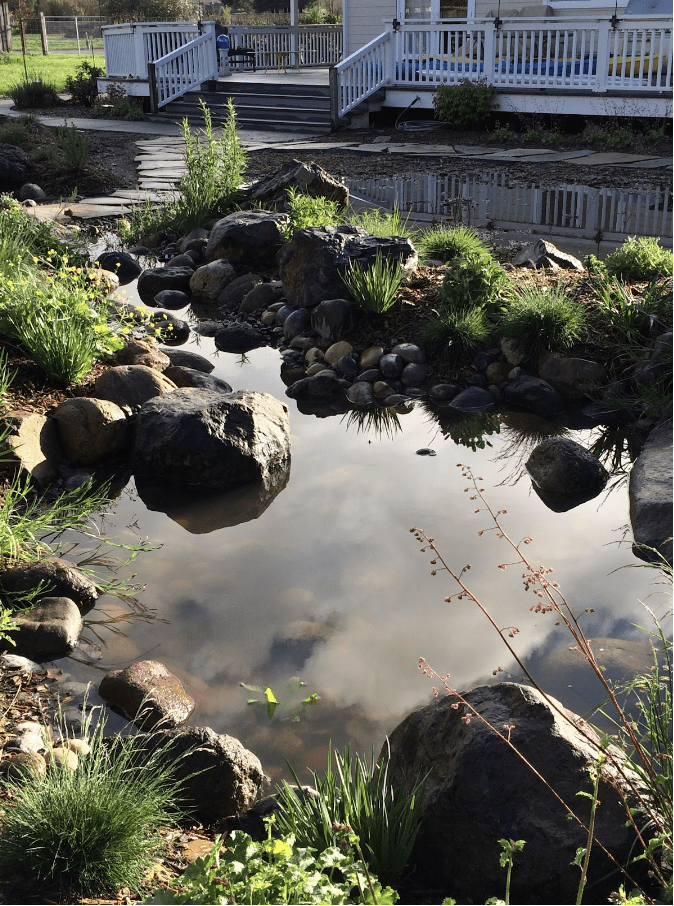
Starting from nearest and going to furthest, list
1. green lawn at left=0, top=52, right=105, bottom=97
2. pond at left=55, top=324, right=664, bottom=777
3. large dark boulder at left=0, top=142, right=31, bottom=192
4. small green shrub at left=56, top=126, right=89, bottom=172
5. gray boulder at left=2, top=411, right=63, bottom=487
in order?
pond at left=55, top=324, right=664, bottom=777 → gray boulder at left=2, top=411, right=63, bottom=487 → large dark boulder at left=0, top=142, right=31, bottom=192 → small green shrub at left=56, top=126, right=89, bottom=172 → green lawn at left=0, top=52, right=105, bottom=97

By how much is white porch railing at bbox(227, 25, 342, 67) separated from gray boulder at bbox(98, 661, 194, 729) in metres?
25.5

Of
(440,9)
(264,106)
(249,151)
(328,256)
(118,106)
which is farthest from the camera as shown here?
(440,9)

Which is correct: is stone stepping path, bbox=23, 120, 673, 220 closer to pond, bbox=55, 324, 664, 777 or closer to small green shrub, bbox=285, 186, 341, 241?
small green shrub, bbox=285, 186, 341, 241

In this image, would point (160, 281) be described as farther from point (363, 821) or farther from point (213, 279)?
point (363, 821)

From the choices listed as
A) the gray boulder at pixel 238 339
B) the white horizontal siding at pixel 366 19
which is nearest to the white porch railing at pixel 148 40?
the white horizontal siding at pixel 366 19

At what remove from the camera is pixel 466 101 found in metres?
16.6

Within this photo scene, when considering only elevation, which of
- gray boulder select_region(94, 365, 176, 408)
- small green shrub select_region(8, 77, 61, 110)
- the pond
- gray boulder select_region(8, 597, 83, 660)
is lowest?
the pond

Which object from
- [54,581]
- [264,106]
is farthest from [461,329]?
[264,106]

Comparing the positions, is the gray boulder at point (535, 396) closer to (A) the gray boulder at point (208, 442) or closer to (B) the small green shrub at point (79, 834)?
(A) the gray boulder at point (208, 442)

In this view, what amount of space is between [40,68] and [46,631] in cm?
3405

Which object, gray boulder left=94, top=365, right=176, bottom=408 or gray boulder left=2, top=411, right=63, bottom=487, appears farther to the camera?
gray boulder left=94, top=365, right=176, bottom=408

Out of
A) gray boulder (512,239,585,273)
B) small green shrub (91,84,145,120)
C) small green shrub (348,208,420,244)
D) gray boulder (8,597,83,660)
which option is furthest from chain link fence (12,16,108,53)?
gray boulder (8,597,83,660)

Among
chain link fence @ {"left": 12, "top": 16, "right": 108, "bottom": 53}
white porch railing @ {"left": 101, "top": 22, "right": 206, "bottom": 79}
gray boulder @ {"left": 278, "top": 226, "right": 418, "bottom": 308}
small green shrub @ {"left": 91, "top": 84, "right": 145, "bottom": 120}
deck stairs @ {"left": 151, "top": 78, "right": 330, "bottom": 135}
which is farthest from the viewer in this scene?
chain link fence @ {"left": 12, "top": 16, "right": 108, "bottom": 53}

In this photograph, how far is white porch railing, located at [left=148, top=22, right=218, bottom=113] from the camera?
64.1ft
